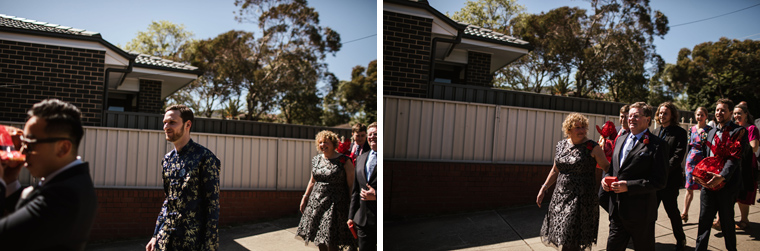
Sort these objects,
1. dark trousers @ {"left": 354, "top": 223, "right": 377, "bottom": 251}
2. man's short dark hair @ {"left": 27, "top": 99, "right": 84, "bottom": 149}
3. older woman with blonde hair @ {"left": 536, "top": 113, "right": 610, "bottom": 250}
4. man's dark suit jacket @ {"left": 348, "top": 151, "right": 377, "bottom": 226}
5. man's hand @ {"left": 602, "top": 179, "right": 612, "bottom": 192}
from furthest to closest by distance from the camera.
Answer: dark trousers @ {"left": 354, "top": 223, "right": 377, "bottom": 251} < man's dark suit jacket @ {"left": 348, "top": 151, "right": 377, "bottom": 226} < older woman with blonde hair @ {"left": 536, "top": 113, "right": 610, "bottom": 250} < man's hand @ {"left": 602, "top": 179, "right": 612, "bottom": 192} < man's short dark hair @ {"left": 27, "top": 99, "right": 84, "bottom": 149}

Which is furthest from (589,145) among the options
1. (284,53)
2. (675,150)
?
(284,53)

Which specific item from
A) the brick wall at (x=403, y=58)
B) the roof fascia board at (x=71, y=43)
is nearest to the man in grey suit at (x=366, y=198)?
the brick wall at (x=403, y=58)

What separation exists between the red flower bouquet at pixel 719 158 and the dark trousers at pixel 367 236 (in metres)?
2.14

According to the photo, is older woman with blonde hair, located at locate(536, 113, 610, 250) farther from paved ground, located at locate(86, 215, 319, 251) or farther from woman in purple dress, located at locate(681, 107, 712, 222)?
paved ground, located at locate(86, 215, 319, 251)

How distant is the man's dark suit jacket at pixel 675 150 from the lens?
3098mm

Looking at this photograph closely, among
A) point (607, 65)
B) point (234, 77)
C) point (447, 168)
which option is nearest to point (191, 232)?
point (447, 168)

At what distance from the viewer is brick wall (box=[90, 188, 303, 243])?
2996 mm

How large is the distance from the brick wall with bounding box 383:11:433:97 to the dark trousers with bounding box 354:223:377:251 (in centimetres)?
102

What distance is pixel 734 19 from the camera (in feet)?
11.8

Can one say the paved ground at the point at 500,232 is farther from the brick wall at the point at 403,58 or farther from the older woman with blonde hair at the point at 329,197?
the brick wall at the point at 403,58

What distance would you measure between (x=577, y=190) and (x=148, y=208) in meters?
2.77

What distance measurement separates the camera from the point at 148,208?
3.25 m

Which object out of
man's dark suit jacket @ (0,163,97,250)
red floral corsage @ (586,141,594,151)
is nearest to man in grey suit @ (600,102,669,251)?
red floral corsage @ (586,141,594,151)

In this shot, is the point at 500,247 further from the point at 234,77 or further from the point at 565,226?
the point at 234,77
